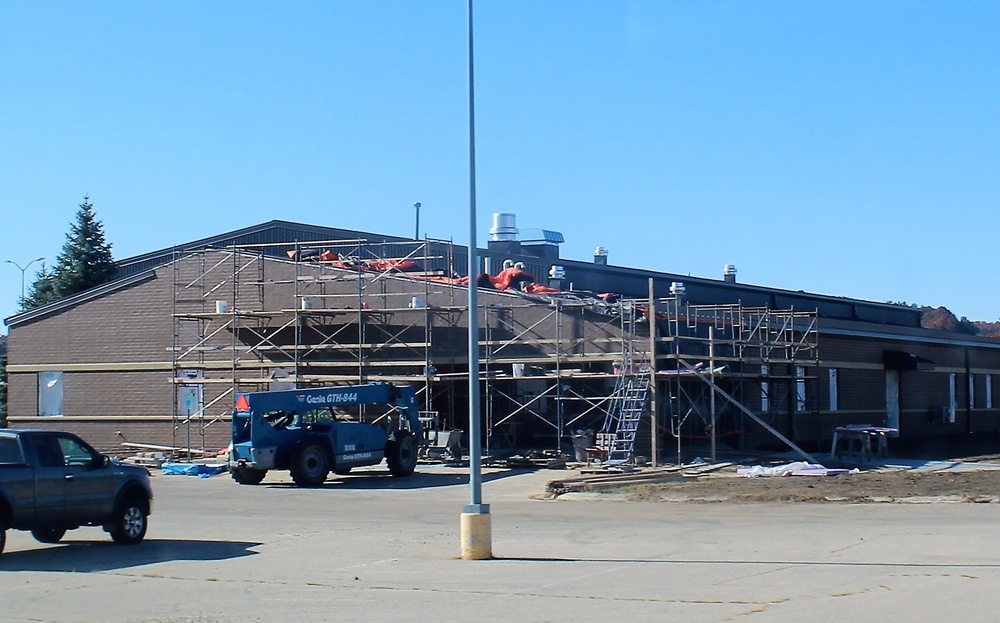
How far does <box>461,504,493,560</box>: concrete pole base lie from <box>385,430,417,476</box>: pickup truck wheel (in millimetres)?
16159

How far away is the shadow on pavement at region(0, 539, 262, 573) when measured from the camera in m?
16.2

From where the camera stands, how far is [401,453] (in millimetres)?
31906

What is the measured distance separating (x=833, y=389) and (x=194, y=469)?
22.8 meters

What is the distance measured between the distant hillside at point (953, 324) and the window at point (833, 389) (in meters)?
77.5

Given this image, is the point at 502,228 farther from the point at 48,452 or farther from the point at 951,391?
the point at 48,452

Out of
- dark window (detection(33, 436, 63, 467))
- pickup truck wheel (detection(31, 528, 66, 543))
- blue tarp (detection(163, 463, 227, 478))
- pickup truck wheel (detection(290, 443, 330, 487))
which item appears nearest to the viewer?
dark window (detection(33, 436, 63, 467))

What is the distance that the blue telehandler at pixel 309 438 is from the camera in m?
29.9

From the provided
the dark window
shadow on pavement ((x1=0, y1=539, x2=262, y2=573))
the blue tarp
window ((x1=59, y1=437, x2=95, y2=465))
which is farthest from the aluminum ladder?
the dark window

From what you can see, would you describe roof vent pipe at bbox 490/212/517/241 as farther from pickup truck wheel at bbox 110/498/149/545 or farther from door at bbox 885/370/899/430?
pickup truck wheel at bbox 110/498/149/545

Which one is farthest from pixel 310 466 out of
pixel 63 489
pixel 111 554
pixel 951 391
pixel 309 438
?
pixel 951 391

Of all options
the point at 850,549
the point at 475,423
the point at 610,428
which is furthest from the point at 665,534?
the point at 610,428

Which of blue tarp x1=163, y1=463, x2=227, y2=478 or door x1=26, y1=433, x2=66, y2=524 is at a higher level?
door x1=26, y1=433, x2=66, y2=524

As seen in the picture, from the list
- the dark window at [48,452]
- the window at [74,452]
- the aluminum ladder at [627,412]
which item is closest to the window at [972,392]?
the aluminum ladder at [627,412]

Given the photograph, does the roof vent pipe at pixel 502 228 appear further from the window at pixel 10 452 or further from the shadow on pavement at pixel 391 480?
the window at pixel 10 452
